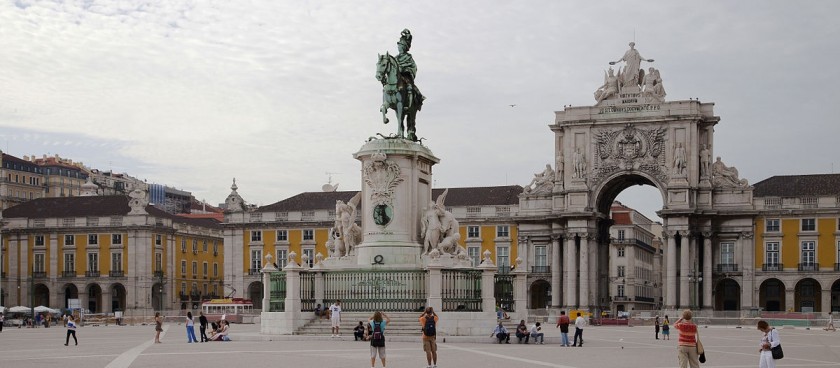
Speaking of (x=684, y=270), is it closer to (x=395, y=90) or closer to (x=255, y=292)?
(x=255, y=292)

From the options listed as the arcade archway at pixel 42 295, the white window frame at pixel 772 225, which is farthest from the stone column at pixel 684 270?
the arcade archway at pixel 42 295

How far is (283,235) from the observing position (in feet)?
333

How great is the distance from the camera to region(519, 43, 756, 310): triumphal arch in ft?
295

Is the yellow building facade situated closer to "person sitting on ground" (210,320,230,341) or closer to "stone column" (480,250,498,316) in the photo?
"person sitting on ground" (210,320,230,341)

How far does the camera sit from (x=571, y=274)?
305 feet

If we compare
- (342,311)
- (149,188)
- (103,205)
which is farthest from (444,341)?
(149,188)

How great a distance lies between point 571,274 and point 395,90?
6073cm

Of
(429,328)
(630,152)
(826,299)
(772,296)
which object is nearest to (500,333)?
(429,328)

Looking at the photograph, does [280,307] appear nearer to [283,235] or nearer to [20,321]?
[20,321]

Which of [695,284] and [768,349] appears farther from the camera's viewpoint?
[695,284]

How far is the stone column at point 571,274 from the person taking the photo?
91.9 m

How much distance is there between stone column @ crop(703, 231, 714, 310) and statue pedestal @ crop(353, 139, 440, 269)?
5854 cm

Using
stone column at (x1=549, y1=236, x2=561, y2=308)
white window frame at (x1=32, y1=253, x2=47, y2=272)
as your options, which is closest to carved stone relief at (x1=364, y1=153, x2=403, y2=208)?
stone column at (x1=549, y1=236, x2=561, y2=308)

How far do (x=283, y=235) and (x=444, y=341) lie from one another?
70.3m
